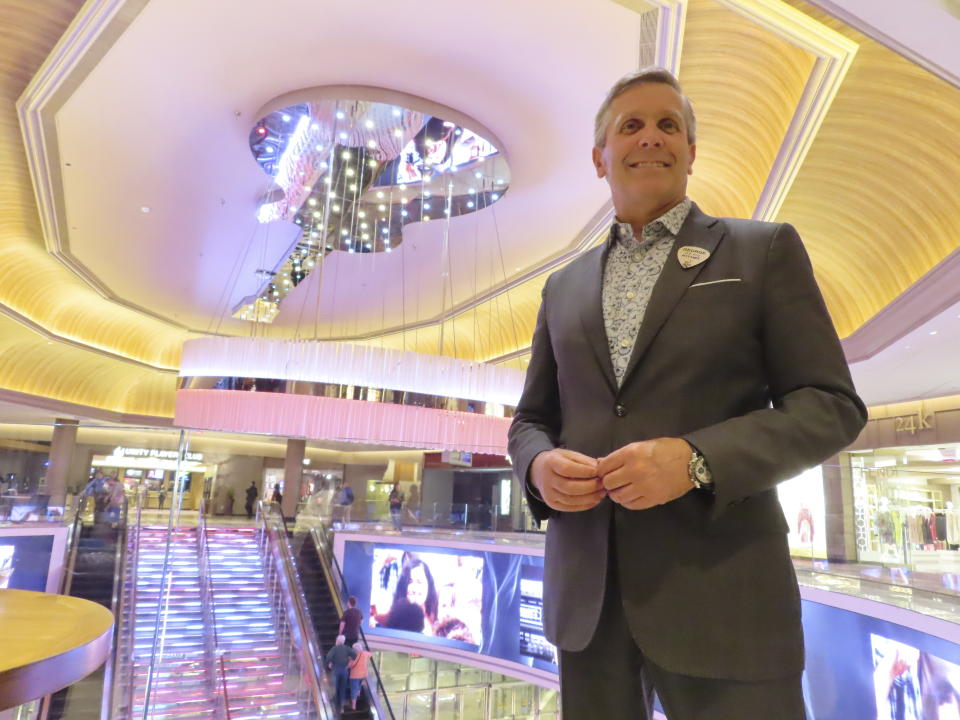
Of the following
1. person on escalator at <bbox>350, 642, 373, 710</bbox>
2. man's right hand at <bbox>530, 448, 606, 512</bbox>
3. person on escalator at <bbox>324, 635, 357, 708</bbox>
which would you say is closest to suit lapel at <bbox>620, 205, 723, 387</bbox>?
man's right hand at <bbox>530, 448, 606, 512</bbox>

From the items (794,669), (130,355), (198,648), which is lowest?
(198,648)

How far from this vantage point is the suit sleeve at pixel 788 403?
2.54 ft

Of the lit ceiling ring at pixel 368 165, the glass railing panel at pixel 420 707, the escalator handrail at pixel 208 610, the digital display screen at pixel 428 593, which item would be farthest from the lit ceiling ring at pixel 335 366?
the glass railing panel at pixel 420 707

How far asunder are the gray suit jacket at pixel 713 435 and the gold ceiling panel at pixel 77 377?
13.6 metres

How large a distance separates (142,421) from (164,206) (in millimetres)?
11523

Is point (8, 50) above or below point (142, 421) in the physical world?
above

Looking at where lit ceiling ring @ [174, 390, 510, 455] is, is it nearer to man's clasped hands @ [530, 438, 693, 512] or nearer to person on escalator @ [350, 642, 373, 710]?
person on escalator @ [350, 642, 373, 710]

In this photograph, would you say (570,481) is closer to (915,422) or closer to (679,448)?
(679,448)

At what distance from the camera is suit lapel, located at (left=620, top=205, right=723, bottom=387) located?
0.91 m

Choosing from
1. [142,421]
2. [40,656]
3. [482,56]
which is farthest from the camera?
[142,421]

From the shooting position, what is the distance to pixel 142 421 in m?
18.2

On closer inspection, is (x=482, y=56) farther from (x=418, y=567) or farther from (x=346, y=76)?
(x=418, y=567)

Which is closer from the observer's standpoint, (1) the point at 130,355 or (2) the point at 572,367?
(2) the point at 572,367

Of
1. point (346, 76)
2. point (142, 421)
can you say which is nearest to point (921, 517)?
point (346, 76)
